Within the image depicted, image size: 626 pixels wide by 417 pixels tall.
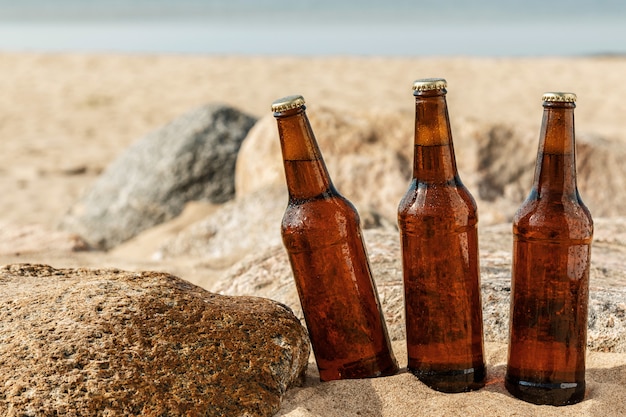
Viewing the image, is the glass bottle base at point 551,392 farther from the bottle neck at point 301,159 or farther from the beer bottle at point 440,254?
the bottle neck at point 301,159

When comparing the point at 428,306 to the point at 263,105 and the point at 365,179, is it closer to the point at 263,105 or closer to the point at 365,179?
the point at 365,179

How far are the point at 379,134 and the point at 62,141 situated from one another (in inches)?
332

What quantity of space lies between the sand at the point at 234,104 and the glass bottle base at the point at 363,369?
0.04 metres

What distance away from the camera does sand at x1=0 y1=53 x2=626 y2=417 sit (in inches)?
90.7

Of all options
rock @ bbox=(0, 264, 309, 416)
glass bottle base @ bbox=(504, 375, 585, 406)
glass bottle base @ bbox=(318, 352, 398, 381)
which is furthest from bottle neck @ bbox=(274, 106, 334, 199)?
glass bottle base @ bbox=(504, 375, 585, 406)

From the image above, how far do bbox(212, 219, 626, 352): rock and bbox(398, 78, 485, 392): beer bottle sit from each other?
0.51 m

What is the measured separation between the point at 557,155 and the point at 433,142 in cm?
33

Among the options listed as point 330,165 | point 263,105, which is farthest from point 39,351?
point 263,105

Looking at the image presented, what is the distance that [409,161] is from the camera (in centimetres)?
607

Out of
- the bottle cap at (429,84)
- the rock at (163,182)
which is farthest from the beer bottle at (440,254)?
the rock at (163,182)

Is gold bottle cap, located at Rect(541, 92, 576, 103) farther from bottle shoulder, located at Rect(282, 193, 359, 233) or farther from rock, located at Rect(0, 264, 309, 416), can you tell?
rock, located at Rect(0, 264, 309, 416)

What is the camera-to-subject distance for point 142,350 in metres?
2.18

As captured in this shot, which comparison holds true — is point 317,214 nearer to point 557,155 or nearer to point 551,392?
point 557,155

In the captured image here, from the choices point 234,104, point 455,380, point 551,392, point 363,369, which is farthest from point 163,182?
point 234,104
